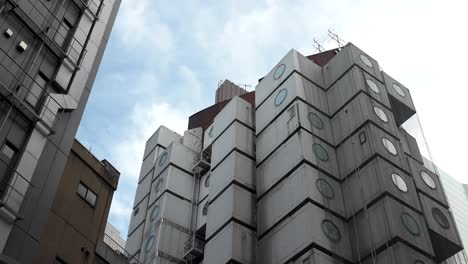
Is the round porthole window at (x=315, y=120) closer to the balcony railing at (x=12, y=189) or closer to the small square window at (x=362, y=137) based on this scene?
the small square window at (x=362, y=137)

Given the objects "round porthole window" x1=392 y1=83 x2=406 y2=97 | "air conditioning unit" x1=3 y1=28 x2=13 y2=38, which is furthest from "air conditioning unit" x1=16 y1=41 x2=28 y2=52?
"round porthole window" x1=392 y1=83 x2=406 y2=97

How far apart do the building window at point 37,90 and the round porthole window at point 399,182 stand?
22.7m

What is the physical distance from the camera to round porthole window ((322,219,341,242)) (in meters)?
35.1

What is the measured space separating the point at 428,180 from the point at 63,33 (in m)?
28.7

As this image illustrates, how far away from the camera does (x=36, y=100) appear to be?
22.8 m

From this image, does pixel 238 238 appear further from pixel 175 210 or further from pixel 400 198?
pixel 175 210

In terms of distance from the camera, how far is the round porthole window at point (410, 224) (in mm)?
34062

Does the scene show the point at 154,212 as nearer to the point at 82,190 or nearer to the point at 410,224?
the point at 410,224

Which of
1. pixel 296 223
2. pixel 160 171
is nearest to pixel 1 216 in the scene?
pixel 296 223

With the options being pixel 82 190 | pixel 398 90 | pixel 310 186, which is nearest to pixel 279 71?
pixel 398 90

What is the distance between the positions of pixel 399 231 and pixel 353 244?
11.6 feet

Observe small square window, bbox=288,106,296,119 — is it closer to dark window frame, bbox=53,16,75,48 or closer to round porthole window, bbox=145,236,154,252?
round porthole window, bbox=145,236,154,252

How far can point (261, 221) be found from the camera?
40.1 meters

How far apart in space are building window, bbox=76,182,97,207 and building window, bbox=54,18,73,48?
21.3 ft
